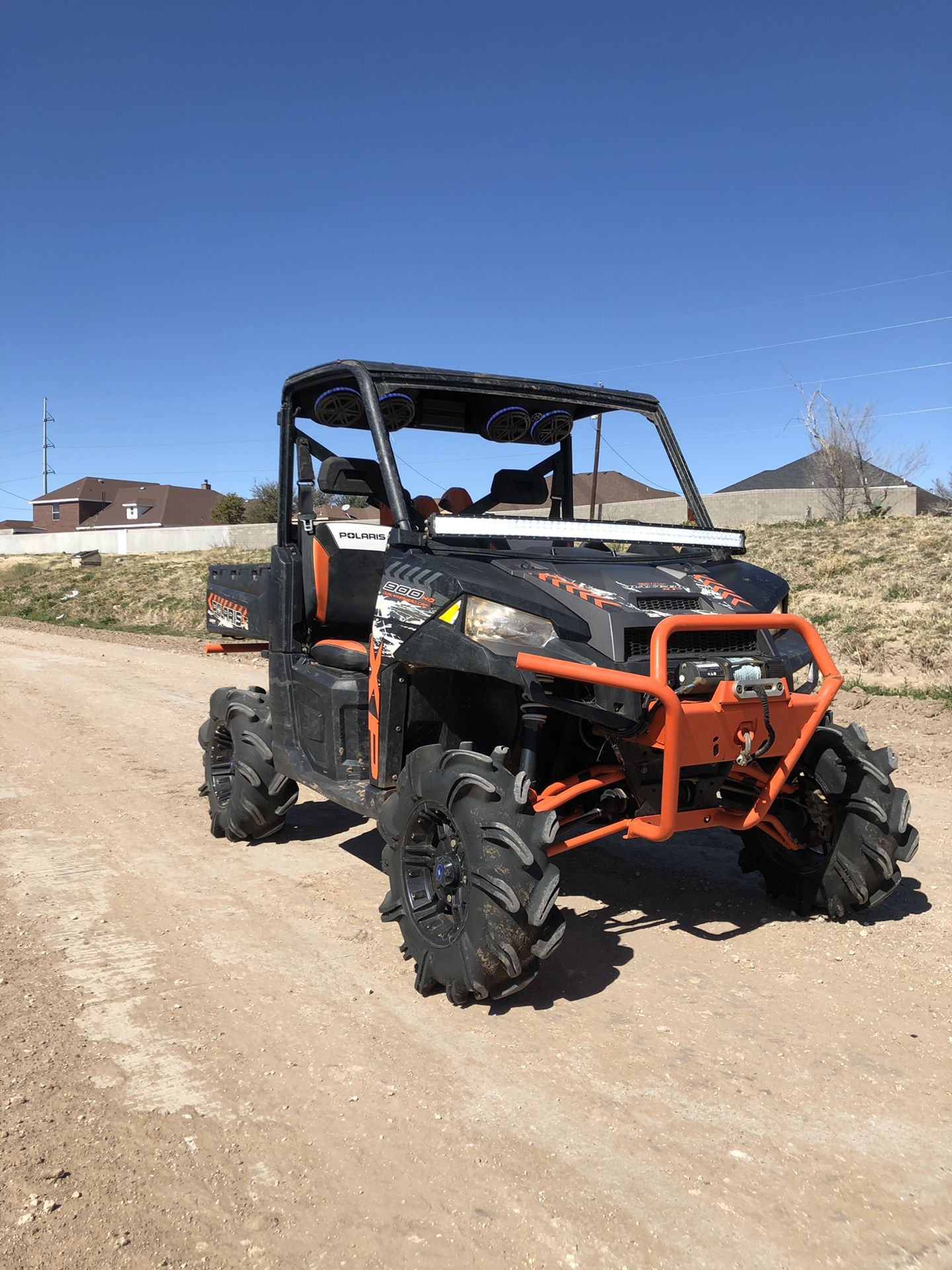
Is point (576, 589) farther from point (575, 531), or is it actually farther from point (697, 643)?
point (575, 531)

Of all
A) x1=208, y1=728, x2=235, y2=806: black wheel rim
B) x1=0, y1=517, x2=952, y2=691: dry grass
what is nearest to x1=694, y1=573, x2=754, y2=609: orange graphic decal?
x1=208, y1=728, x2=235, y2=806: black wheel rim

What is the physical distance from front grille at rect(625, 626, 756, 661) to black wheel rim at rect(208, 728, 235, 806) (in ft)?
11.6

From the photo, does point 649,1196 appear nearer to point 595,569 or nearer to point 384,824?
point 384,824

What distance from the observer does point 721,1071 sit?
3.50 meters

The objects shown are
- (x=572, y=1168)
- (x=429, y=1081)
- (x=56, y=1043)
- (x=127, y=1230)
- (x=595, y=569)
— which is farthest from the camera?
(x=595, y=569)

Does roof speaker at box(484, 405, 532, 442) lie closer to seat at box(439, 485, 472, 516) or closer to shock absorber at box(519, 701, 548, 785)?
seat at box(439, 485, 472, 516)

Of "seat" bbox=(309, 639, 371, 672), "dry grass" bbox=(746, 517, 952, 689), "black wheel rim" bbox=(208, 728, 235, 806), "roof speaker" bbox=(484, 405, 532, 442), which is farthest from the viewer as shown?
"dry grass" bbox=(746, 517, 952, 689)

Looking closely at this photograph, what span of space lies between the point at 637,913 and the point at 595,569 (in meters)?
1.86

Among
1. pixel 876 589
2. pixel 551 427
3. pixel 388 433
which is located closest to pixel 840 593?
pixel 876 589

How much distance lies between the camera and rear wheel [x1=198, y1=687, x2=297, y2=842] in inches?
236

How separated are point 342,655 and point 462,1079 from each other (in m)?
2.40

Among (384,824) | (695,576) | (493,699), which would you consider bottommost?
(384,824)

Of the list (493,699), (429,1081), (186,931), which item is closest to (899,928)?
(493,699)

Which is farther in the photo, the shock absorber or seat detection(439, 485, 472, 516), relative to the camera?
seat detection(439, 485, 472, 516)
